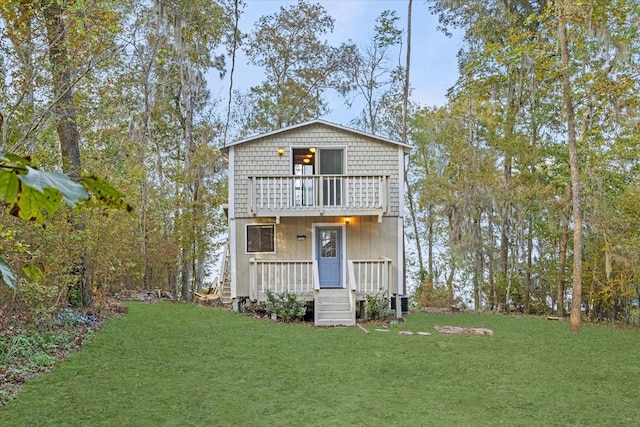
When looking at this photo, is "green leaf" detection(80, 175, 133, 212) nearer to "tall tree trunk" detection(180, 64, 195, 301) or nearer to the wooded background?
the wooded background

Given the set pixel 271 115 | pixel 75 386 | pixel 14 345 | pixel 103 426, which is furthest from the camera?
pixel 271 115

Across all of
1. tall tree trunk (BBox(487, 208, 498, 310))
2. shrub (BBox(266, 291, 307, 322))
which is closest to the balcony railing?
shrub (BBox(266, 291, 307, 322))

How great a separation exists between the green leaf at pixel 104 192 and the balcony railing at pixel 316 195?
10.6 metres

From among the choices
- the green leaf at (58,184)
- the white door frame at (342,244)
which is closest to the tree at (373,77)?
the white door frame at (342,244)

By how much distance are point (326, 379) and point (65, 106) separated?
5.31m

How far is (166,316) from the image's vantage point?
427 inches

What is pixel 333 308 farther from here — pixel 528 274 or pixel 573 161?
pixel 528 274

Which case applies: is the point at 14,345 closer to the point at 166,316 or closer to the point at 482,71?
the point at 166,316

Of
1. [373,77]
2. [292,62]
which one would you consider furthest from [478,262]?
[292,62]

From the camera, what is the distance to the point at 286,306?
11.3 m

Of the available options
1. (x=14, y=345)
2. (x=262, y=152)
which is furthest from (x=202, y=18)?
(x=14, y=345)

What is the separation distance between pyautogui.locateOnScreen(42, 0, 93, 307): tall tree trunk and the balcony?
397 centimetres

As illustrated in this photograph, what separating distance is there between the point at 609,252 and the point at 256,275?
8.49m

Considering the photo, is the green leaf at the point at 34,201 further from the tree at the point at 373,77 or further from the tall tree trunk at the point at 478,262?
the tree at the point at 373,77
